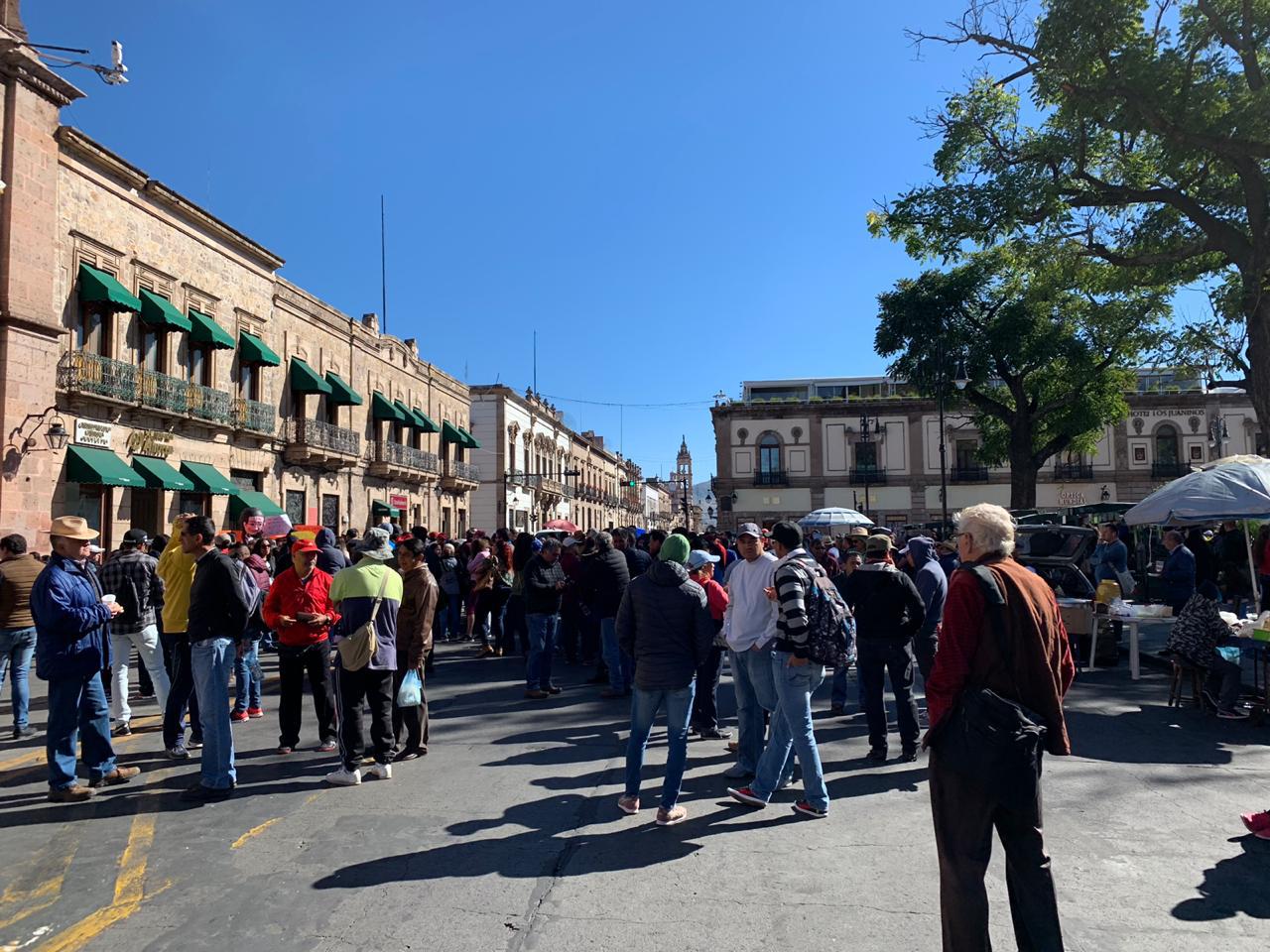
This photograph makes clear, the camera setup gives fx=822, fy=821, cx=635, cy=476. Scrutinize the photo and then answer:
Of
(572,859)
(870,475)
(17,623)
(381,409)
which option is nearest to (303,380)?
(381,409)

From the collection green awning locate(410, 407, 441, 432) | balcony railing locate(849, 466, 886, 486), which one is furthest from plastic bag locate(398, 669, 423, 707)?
balcony railing locate(849, 466, 886, 486)

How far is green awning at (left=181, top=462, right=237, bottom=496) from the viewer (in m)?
20.0

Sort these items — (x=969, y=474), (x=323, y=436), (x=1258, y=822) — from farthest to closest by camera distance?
1. (x=969, y=474)
2. (x=323, y=436)
3. (x=1258, y=822)

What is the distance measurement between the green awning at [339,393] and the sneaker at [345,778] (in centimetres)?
2244

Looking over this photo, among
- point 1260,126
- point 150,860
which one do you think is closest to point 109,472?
point 150,860

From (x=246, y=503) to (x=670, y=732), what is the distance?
1995 centimetres

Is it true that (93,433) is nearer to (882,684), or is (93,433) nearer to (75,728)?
(75,728)

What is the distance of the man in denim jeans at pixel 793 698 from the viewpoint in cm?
505

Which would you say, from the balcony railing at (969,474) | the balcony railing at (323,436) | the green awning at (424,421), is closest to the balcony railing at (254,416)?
the balcony railing at (323,436)

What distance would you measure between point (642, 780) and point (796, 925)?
237 centimetres

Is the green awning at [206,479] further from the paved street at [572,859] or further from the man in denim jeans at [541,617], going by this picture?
the paved street at [572,859]

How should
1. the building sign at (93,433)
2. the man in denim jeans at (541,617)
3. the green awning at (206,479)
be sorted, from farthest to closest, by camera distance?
the green awning at (206,479) < the building sign at (93,433) < the man in denim jeans at (541,617)

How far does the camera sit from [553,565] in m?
9.27

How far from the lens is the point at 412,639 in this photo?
21.3 ft
